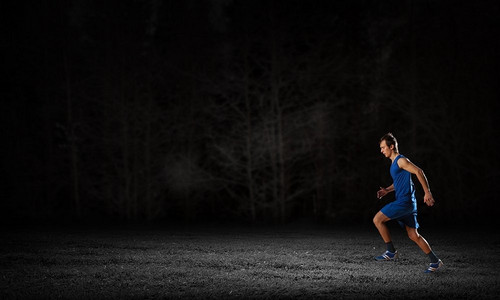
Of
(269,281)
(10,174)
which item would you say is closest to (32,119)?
(10,174)

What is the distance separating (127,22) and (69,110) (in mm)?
5332

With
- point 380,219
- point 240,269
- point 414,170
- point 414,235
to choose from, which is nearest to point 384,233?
point 380,219

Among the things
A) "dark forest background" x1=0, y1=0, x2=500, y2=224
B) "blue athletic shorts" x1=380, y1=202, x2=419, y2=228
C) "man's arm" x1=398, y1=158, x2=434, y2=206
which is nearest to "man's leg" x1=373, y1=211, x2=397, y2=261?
"blue athletic shorts" x1=380, y1=202, x2=419, y2=228

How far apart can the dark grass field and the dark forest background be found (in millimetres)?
9375

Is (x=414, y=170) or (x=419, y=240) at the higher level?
(x=414, y=170)

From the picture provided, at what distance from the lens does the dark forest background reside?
2278cm

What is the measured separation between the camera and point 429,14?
23.6 m

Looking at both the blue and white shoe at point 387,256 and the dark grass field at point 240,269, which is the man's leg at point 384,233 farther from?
the dark grass field at point 240,269

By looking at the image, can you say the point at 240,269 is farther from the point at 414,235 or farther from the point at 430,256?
the point at 430,256

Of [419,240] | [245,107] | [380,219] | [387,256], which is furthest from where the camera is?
[245,107]

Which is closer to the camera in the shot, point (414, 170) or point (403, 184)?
point (414, 170)

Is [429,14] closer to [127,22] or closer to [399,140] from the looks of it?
[399,140]

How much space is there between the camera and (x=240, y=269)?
938 cm

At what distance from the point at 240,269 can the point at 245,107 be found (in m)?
15.7
